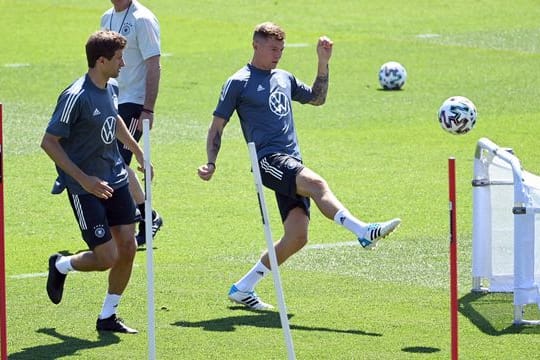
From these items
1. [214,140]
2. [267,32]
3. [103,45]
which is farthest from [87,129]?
[267,32]

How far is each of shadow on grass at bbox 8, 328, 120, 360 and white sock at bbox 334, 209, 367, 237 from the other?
1899 mm

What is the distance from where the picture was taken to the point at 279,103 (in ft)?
38.2

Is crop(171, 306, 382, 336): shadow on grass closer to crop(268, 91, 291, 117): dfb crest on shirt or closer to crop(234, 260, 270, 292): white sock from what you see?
crop(234, 260, 270, 292): white sock

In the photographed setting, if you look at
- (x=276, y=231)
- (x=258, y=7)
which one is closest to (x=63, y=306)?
(x=276, y=231)

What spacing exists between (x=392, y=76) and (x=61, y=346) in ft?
43.3

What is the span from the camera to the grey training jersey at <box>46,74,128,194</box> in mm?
10438

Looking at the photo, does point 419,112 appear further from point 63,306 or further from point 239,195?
point 63,306

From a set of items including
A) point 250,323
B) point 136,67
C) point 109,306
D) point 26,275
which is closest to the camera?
point 109,306

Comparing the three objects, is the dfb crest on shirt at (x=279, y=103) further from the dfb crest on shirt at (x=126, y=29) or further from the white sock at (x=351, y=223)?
the dfb crest on shirt at (x=126, y=29)

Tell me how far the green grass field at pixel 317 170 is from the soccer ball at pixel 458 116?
0.72 m

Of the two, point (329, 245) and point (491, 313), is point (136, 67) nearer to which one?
point (329, 245)

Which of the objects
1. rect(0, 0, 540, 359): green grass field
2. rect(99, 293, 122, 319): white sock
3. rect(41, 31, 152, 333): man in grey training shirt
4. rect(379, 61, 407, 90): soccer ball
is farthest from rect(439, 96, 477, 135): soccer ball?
rect(379, 61, 407, 90): soccer ball

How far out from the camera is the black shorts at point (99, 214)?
10594mm

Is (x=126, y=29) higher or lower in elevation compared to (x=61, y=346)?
higher
